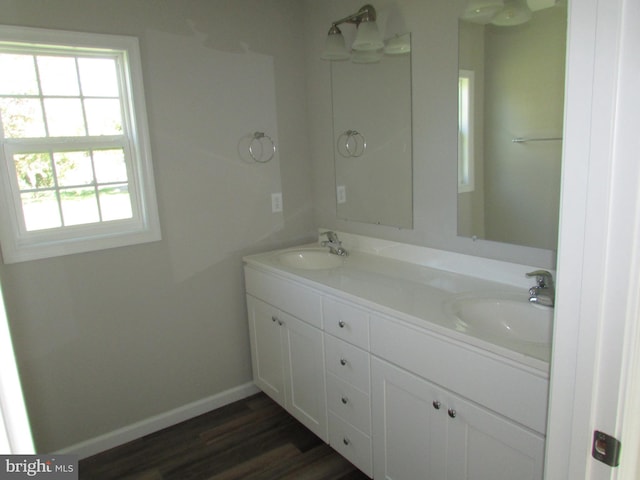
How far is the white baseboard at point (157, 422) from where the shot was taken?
2.34 meters

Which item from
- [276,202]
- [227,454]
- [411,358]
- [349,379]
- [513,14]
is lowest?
[227,454]

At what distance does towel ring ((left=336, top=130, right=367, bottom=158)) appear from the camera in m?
2.54

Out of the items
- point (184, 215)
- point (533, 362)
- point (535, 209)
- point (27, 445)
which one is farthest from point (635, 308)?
point (184, 215)

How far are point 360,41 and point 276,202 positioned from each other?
1.07m

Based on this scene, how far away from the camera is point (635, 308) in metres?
0.71

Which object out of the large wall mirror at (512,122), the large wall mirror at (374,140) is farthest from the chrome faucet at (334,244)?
the large wall mirror at (512,122)

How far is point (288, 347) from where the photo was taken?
2346mm

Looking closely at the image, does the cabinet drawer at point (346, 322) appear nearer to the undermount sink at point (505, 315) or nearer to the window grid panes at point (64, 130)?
the undermount sink at point (505, 315)

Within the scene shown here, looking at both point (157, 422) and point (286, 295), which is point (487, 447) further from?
point (157, 422)

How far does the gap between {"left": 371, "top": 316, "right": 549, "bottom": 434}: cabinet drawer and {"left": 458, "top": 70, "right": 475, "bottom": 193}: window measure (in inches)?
30.2

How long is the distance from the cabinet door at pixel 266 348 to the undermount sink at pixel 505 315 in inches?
42.3

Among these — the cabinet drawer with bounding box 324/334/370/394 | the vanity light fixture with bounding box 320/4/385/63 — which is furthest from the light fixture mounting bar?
the cabinet drawer with bounding box 324/334/370/394

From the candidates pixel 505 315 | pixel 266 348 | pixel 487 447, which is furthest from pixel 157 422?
pixel 505 315

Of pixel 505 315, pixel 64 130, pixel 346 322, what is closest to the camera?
pixel 505 315
